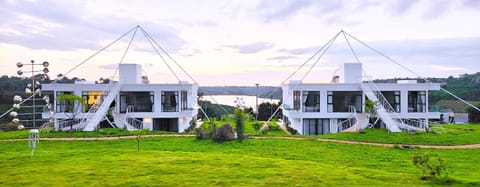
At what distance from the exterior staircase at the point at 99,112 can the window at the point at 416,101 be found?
2000 centimetres

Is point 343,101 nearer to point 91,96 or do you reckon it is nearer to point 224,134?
point 224,134

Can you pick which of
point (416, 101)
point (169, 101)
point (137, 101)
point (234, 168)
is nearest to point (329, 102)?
point (416, 101)

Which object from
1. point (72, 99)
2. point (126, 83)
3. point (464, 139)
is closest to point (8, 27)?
point (72, 99)

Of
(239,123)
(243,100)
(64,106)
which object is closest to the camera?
(239,123)

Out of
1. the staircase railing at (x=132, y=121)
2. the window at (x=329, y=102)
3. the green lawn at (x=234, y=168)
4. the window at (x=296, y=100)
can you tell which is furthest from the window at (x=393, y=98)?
the staircase railing at (x=132, y=121)

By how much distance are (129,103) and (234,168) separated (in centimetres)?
2148

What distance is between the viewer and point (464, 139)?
20.3 metres

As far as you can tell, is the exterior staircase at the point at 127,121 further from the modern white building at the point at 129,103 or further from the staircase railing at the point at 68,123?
the staircase railing at the point at 68,123

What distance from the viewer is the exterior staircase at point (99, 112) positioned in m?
24.2

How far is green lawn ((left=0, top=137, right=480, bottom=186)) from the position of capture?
9.27 metres

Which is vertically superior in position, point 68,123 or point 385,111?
point 385,111

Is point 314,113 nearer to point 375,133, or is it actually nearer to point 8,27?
point 375,133

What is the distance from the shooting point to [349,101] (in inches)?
1168

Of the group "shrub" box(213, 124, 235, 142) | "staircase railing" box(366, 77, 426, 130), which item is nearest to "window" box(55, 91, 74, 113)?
"shrub" box(213, 124, 235, 142)
